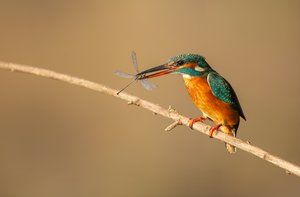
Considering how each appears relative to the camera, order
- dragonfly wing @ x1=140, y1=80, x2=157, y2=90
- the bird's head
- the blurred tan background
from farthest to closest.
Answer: the blurred tan background
the bird's head
dragonfly wing @ x1=140, y1=80, x2=157, y2=90

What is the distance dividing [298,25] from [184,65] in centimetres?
675

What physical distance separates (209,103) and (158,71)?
370 mm

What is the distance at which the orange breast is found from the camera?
2.78m

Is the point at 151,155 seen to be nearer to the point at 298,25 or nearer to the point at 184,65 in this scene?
the point at 298,25

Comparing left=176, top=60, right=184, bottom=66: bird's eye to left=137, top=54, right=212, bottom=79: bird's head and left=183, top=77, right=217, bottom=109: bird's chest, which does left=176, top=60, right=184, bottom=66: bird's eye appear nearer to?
left=137, top=54, right=212, bottom=79: bird's head


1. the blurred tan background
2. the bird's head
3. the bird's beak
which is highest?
the blurred tan background

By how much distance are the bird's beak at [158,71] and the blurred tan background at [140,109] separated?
4.62 metres

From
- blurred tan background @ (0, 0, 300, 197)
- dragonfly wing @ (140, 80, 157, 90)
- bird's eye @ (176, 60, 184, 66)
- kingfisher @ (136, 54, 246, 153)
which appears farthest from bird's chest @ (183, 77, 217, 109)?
blurred tan background @ (0, 0, 300, 197)

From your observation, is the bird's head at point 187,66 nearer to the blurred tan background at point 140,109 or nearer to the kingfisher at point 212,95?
the kingfisher at point 212,95

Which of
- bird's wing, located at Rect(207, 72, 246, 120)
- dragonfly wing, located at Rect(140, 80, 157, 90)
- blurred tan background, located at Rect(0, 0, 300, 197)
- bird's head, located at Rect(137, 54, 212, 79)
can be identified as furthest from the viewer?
blurred tan background, located at Rect(0, 0, 300, 197)

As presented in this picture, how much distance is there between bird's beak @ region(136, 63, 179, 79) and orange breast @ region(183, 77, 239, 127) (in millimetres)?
189

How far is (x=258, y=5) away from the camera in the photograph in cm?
911

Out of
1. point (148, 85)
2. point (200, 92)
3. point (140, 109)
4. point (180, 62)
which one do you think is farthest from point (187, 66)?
point (140, 109)

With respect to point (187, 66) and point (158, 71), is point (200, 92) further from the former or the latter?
point (158, 71)
